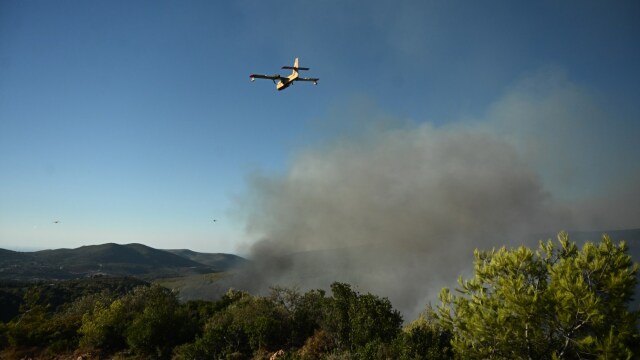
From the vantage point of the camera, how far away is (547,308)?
41.3ft

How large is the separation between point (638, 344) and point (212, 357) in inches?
944

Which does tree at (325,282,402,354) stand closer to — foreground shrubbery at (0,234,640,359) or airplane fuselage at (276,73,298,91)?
foreground shrubbery at (0,234,640,359)

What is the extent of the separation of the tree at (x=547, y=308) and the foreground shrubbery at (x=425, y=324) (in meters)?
0.05

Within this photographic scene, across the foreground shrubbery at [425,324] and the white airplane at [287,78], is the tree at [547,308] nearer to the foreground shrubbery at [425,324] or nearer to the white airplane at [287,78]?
the foreground shrubbery at [425,324]

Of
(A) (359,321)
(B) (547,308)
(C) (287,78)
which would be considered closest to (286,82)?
(C) (287,78)

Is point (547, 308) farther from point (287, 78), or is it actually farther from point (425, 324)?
point (287, 78)

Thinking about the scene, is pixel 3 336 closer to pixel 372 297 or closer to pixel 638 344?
pixel 372 297

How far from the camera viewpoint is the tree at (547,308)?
39.2 feet

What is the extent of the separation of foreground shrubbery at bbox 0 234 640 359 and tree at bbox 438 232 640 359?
0.15 ft

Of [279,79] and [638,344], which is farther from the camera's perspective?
[279,79]

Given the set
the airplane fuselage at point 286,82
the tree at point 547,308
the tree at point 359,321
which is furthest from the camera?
the airplane fuselage at point 286,82

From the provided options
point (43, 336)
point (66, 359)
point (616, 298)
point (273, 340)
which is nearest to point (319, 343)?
point (273, 340)

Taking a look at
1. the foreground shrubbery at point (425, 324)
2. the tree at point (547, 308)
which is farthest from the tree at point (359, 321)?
the tree at point (547, 308)

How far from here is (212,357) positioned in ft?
76.4
